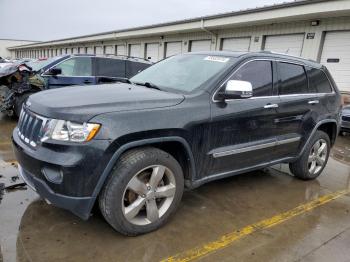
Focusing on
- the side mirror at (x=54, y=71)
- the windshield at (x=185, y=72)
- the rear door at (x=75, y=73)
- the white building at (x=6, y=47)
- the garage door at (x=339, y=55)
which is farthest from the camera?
the white building at (x=6, y=47)

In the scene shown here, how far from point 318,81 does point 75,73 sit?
6.07 metres

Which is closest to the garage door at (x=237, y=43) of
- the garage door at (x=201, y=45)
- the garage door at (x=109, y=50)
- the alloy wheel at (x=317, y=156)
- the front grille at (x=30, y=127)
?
the garage door at (x=201, y=45)

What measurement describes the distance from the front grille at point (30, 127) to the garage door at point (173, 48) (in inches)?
658

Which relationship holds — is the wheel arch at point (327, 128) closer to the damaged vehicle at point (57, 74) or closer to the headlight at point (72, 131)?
the headlight at point (72, 131)

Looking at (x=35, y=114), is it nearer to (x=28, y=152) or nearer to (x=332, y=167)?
(x=28, y=152)

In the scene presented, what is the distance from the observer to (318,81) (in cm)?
504

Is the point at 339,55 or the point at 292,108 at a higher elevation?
the point at 339,55

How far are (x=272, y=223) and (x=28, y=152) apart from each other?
2611 millimetres

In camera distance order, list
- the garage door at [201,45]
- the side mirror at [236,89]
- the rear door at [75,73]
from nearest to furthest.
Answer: the side mirror at [236,89], the rear door at [75,73], the garage door at [201,45]

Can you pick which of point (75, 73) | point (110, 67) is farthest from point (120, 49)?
point (75, 73)

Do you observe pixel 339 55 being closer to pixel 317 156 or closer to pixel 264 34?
pixel 264 34

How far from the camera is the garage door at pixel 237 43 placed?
15286 mm

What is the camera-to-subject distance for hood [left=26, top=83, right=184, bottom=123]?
281cm

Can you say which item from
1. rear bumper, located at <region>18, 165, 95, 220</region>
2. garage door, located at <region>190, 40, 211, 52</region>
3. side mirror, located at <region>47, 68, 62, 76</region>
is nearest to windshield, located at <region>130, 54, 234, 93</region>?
rear bumper, located at <region>18, 165, 95, 220</region>
